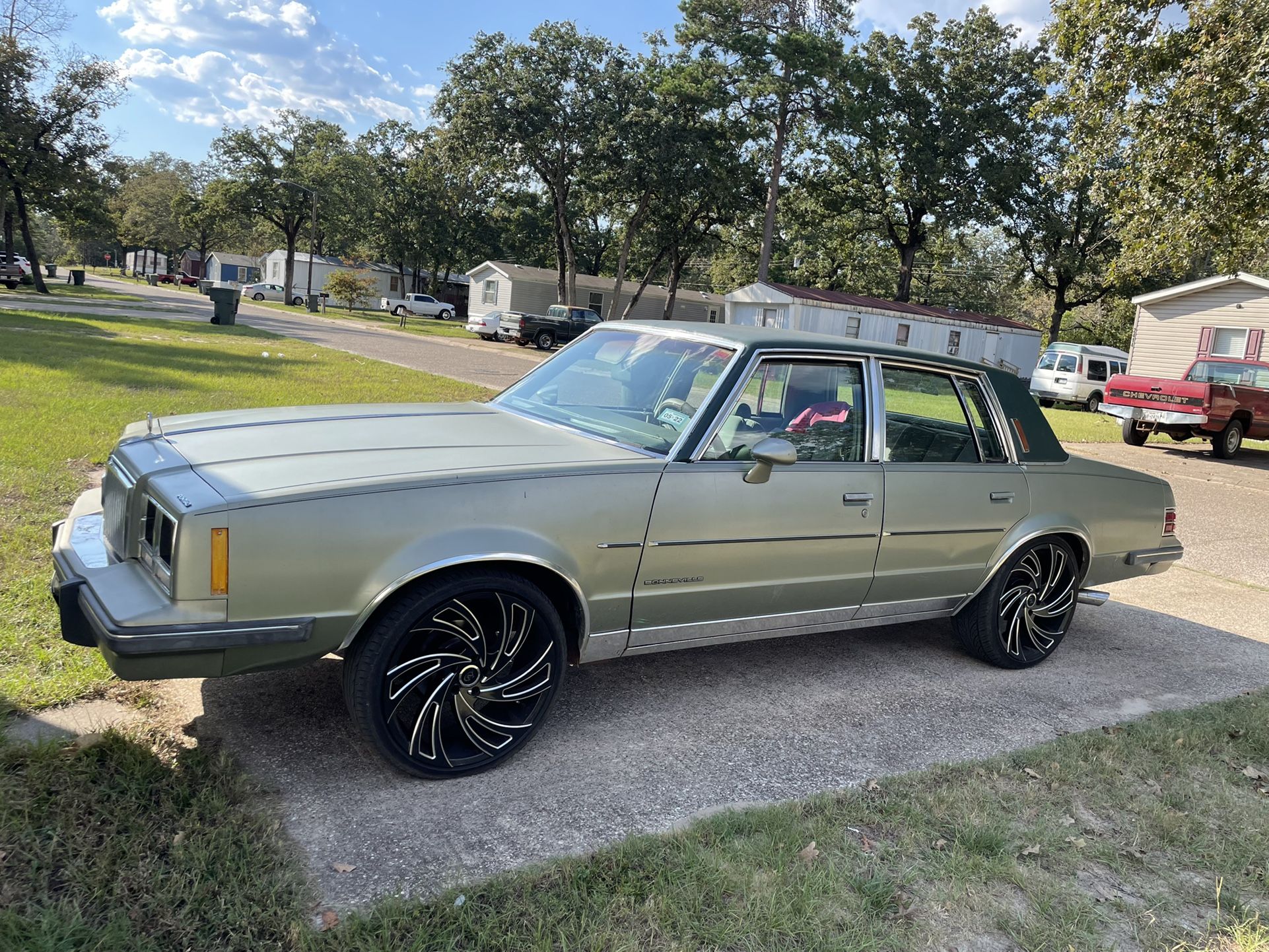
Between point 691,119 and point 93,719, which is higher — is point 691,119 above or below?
above

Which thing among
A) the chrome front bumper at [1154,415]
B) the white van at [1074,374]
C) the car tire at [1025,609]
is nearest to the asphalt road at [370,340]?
the car tire at [1025,609]

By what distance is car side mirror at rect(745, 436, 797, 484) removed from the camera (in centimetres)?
342

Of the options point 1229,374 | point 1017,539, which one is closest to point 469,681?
point 1017,539

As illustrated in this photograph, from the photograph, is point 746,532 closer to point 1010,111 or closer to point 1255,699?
point 1255,699

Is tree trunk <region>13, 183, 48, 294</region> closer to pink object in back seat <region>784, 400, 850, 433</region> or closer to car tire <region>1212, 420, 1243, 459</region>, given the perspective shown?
car tire <region>1212, 420, 1243, 459</region>

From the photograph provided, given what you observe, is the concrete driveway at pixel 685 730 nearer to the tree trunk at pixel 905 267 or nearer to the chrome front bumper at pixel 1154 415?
the chrome front bumper at pixel 1154 415

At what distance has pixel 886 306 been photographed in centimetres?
3900

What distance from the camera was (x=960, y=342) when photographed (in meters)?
40.3

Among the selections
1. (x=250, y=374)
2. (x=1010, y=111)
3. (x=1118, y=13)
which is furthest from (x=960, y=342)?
(x=250, y=374)

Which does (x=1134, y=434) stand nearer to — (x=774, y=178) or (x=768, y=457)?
(x=768, y=457)

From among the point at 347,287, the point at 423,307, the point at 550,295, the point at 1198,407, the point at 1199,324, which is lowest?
the point at 1198,407

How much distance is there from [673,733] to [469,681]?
38.5 inches

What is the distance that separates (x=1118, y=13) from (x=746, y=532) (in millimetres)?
13749

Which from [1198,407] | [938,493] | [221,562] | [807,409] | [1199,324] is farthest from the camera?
[1199,324]
